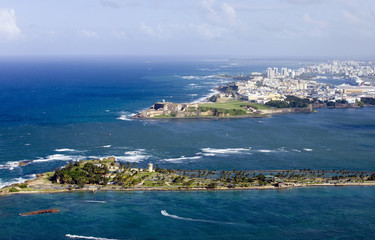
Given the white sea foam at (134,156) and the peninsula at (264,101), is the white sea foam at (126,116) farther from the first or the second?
the white sea foam at (134,156)

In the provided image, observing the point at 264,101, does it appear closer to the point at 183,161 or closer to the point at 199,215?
the point at 183,161

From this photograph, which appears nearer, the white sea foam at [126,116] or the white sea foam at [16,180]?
the white sea foam at [16,180]

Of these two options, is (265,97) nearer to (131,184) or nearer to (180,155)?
(180,155)

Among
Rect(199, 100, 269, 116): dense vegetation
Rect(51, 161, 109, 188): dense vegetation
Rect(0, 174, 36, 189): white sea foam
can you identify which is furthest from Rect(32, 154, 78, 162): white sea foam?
Rect(199, 100, 269, 116): dense vegetation

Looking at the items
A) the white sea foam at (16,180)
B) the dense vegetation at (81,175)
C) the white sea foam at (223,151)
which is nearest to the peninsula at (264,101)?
the white sea foam at (223,151)

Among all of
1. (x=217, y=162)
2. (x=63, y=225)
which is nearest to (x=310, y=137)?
(x=217, y=162)

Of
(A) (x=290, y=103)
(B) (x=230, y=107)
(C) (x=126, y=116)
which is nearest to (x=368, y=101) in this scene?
(A) (x=290, y=103)
